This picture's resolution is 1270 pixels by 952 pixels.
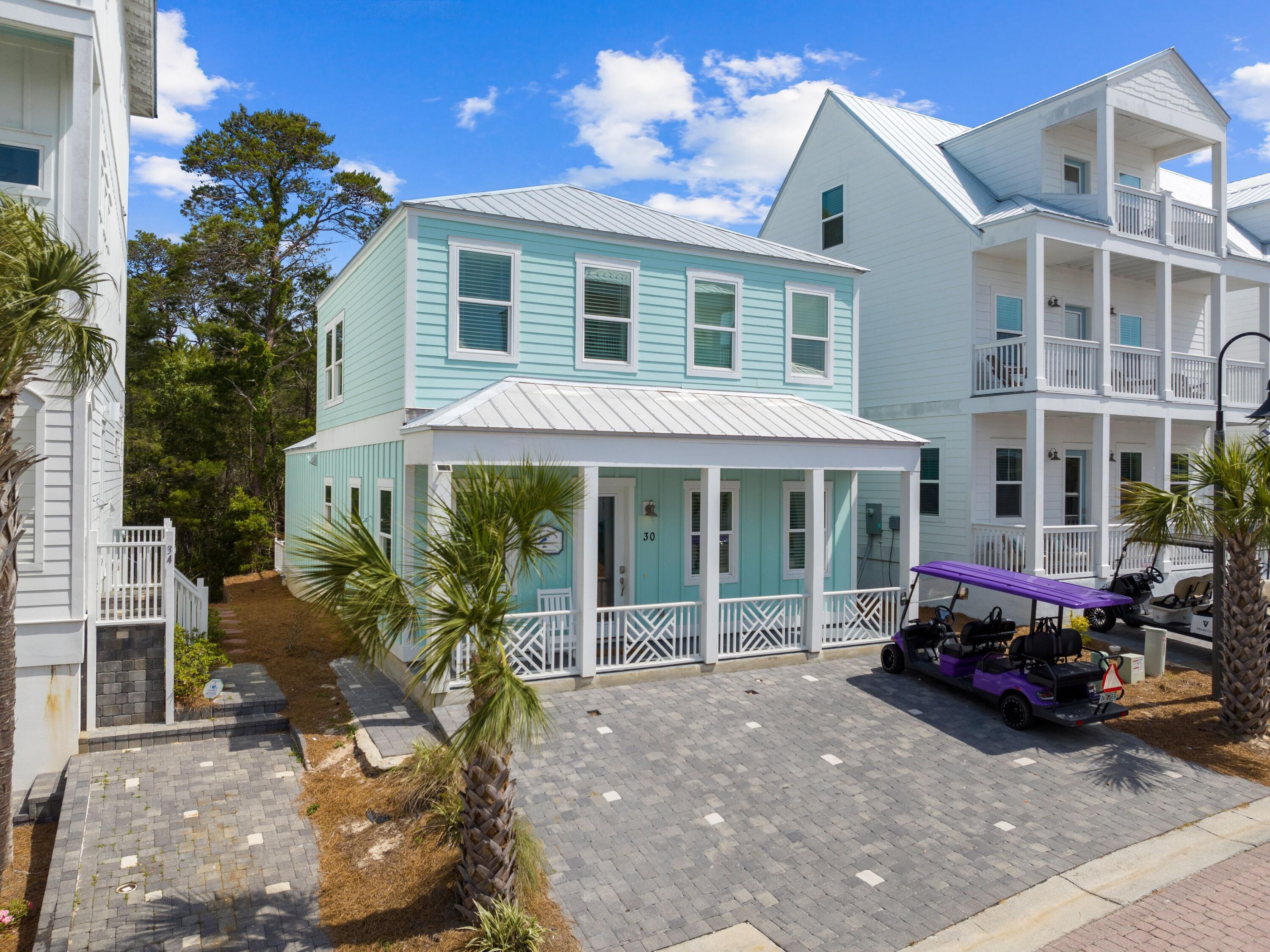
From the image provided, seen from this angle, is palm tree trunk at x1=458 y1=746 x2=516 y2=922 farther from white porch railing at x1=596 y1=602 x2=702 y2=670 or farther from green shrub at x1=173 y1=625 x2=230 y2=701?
green shrub at x1=173 y1=625 x2=230 y2=701

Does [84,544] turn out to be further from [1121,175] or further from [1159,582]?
[1121,175]

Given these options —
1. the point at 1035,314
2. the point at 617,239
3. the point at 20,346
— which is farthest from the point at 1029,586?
the point at 20,346

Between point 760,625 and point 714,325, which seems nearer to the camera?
point 760,625

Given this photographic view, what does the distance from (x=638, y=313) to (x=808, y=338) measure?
3729mm

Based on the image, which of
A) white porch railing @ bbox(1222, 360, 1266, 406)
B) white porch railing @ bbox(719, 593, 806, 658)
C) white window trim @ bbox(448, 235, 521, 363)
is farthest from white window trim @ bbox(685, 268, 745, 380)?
white porch railing @ bbox(1222, 360, 1266, 406)

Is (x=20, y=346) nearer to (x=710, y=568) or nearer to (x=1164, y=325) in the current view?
(x=710, y=568)

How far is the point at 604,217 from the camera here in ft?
45.9

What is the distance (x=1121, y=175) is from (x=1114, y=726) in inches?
608

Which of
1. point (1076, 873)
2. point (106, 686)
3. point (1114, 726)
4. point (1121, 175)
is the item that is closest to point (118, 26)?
point (106, 686)

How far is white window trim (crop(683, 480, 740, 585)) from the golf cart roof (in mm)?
3179

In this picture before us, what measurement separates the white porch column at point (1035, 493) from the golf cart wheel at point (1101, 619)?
1.13m

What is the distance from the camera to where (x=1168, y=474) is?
17.4 m

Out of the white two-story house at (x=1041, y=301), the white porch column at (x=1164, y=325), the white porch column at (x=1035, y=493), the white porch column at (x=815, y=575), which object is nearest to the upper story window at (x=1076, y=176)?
the white two-story house at (x=1041, y=301)

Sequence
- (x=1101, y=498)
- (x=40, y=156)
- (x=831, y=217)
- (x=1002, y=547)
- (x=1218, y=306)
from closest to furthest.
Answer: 1. (x=40, y=156)
2. (x=1002, y=547)
3. (x=1101, y=498)
4. (x=1218, y=306)
5. (x=831, y=217)
